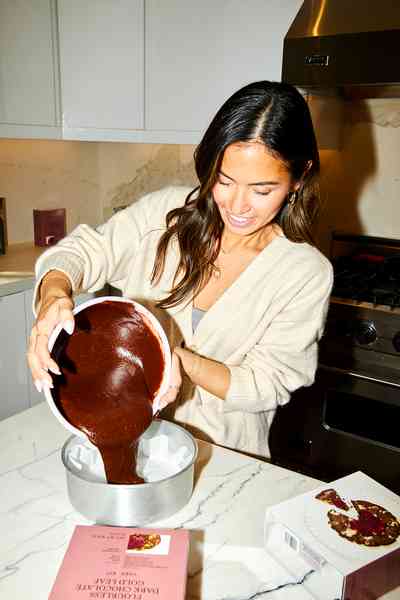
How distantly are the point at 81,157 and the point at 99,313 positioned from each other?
215cm

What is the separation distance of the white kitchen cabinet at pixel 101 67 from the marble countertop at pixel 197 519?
5.10 feet

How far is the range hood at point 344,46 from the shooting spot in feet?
4.98

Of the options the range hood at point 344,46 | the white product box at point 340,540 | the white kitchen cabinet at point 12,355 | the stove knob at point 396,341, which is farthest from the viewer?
the white kitchen cabinet at point 12,355

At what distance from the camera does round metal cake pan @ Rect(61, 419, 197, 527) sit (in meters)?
0.74

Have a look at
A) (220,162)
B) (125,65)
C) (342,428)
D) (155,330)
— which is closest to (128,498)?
(155,330)

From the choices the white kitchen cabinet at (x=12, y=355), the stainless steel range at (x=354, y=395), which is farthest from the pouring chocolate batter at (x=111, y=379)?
the white kitchen cabinet at (x=12, y=355)

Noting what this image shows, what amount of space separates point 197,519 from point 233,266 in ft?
2.06

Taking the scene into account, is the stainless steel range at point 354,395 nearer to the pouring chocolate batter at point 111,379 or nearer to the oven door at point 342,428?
the oven door at point 342,428

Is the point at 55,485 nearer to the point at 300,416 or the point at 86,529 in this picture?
the point at 86,529

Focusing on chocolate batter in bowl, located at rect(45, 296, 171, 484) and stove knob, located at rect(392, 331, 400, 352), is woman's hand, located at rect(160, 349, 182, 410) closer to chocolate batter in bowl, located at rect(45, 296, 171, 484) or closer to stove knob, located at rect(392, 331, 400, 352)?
chocolate batter in bowl, located at rect(45, 296, 171, 484)

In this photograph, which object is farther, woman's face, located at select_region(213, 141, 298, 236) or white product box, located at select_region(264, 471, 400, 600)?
woman's face, located at select_region(213, 141, 298, 236)

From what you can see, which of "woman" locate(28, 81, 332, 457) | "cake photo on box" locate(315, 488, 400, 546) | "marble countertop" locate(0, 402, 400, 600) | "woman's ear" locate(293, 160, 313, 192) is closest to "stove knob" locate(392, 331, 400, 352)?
"woman" locate(28, 81, 332, 457)

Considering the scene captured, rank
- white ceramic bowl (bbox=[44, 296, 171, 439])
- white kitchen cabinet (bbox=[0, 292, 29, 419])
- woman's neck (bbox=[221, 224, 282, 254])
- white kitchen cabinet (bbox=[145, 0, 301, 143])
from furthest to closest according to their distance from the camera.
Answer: white kitchen cabinet (bbox=[0, 292, 29, 419])
white kitchen cabinet (bbox=[145, 0, 301, 143])
woman's neck (bbox=[221, 224, 282, 254])
white ceramic bowl (bbox=[44, 296, 171, 439])

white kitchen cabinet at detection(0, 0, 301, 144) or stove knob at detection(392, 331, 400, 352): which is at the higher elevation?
white kitchen cabinet at detection(0, 0, 301, 144)
